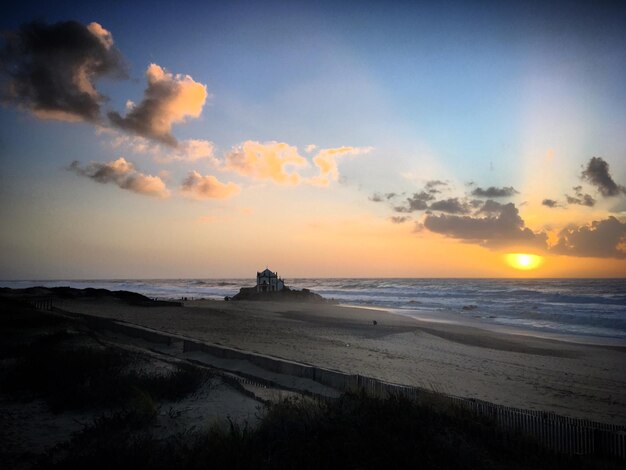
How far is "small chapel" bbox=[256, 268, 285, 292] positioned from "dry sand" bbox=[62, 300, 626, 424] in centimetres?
2841

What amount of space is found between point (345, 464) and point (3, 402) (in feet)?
22.9

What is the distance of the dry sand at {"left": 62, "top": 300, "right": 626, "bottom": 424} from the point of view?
10.9 meters

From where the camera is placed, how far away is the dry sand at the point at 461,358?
10.9 m

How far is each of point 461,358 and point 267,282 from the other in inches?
1633

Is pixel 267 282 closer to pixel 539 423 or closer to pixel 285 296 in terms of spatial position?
pixel 285 296

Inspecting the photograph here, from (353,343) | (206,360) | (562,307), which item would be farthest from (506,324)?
(206,360)

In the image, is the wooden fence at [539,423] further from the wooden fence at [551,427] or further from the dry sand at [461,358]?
the dry sand at [461,358]

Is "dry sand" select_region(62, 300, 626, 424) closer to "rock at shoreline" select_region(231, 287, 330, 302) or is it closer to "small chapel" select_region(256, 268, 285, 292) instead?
"rock at shoreline" select_region(231, 287, 330, 302)

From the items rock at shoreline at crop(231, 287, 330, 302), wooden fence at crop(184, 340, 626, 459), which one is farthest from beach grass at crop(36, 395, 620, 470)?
rock at shoreline at crop(231, 287, 330, 302)

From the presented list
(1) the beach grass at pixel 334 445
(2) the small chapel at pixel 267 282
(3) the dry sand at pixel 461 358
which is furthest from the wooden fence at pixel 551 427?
(2) the small chapel at pixel 267 282

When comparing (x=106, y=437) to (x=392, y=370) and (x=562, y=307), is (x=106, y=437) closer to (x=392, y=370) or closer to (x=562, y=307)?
(x=392, y=370)

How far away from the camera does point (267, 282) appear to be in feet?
181

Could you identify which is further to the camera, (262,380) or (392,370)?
(392,370)

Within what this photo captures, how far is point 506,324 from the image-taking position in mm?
30109
